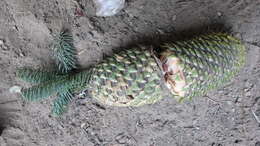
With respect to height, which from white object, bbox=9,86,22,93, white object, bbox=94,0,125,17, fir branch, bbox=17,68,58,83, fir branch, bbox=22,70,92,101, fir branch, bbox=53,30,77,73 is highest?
white object, bbox=94,0,125,17

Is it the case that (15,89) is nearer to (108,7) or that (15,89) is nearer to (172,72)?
(108,7)

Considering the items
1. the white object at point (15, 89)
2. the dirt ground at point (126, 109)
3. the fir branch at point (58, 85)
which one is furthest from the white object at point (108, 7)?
the white object at point (15, 89)

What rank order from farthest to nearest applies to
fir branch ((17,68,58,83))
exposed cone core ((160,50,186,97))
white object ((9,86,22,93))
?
white object ((9,86,22,93)) < fir branch ((17,68,58,83)) < exposed cone core ((160,50,186,97))

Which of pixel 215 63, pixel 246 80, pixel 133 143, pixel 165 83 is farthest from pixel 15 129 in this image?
pixel 246 80

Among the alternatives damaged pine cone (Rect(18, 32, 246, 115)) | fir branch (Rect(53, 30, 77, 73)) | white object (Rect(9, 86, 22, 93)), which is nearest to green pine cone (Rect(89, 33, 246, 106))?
damaged pine cone (Rect(18, 32, 246, 115))

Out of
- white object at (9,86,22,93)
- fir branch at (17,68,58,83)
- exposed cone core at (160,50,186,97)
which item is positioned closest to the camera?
exposed cone core at (160,50,186,97)

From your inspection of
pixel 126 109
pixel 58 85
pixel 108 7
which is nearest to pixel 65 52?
pixel 58 85

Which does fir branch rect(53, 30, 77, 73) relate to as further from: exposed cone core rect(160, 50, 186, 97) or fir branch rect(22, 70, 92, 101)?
exposed cone core rect(160, 50, 186, 97)
